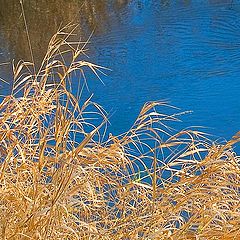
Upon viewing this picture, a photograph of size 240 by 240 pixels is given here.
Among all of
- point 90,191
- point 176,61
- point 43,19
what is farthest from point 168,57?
point 90,191

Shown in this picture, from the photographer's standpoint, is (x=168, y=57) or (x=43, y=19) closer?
(x=168, y=57)

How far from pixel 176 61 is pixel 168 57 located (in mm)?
82

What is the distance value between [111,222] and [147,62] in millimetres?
2116

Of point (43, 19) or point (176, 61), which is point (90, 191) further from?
point (43, 19)

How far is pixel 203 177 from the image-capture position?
1.30 metres

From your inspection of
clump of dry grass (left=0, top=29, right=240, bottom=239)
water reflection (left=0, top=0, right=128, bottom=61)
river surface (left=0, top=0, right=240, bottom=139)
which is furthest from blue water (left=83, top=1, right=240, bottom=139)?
clump of dry grass (left=0, top=29, right=240, bottom=239)

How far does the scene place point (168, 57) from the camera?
11.3 feet

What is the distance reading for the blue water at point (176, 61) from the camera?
2803 millimetres

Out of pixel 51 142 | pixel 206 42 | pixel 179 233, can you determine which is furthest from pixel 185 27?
pixel 179 233

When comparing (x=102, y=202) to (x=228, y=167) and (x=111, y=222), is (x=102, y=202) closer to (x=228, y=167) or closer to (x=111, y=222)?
(x=111, y=222)

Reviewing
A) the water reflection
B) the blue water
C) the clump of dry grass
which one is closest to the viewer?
the clump of dry grass

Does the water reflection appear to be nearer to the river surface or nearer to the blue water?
the river surface

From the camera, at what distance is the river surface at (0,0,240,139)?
2.82 m

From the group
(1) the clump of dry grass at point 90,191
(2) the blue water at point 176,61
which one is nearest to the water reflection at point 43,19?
(2) the blue water at point 176,61
